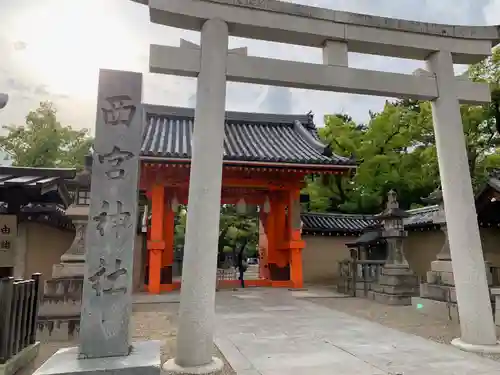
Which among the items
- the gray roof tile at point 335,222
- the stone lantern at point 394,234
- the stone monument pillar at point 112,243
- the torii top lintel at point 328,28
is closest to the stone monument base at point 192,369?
the stone monument pillar at point 112,243

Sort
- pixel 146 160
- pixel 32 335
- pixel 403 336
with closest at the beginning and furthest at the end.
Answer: pixel 32 335, pixel 403 336, pixel 146 160

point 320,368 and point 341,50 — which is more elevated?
point 341,50

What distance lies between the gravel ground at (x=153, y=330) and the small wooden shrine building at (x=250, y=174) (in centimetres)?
339

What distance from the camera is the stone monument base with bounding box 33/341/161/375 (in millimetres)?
3264

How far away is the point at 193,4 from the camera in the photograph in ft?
18.0

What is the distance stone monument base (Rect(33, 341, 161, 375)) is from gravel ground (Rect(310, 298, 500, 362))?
4.77 meters

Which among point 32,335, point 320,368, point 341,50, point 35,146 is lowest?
point 320,368

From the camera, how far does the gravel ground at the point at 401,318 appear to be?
282 inches

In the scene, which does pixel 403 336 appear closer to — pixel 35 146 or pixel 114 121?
Answer: pixel 114 121

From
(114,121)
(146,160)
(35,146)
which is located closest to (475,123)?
(146,160)

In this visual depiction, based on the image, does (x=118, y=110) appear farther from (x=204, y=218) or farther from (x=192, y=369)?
(x=192, y=369)

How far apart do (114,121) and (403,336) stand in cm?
612

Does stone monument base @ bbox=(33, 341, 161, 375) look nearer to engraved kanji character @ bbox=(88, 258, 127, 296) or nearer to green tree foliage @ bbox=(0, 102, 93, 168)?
engraved kanji character @ bbox=(88, 258, 127, 296)

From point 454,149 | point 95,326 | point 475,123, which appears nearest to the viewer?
point 95,326
